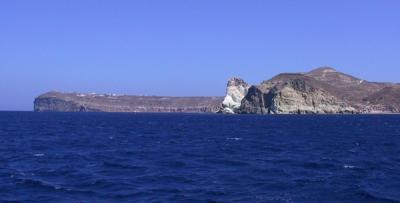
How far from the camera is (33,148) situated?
2557 inches

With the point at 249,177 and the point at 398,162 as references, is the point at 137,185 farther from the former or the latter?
the point at 398,162

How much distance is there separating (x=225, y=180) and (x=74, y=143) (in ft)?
124

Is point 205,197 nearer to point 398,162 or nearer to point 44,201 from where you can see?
point 44,201

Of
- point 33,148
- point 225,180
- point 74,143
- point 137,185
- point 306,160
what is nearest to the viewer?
point 137,185

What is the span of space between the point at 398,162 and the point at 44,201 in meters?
32.8

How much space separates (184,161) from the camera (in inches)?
1999

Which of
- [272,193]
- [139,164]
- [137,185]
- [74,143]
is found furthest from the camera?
[74,143]

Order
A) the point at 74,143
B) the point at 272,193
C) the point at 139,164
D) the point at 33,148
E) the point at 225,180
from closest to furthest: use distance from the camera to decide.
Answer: the point at 272,193
the point at 225,180
the point at 139,164
the point at 33,148
the point at 74,143

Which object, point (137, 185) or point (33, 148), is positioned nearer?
point (137, 185)

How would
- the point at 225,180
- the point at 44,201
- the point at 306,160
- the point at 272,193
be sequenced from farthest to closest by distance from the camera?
the point at 306,160 < the point at 225,180 < the point at 272,193 < the point at 44,201

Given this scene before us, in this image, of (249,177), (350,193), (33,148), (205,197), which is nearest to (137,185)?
(205,197)

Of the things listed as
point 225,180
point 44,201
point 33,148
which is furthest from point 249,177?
point 33,148

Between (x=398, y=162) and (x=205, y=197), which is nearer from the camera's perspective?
(x=205, y=197)

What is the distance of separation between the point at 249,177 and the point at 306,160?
1344 cm
